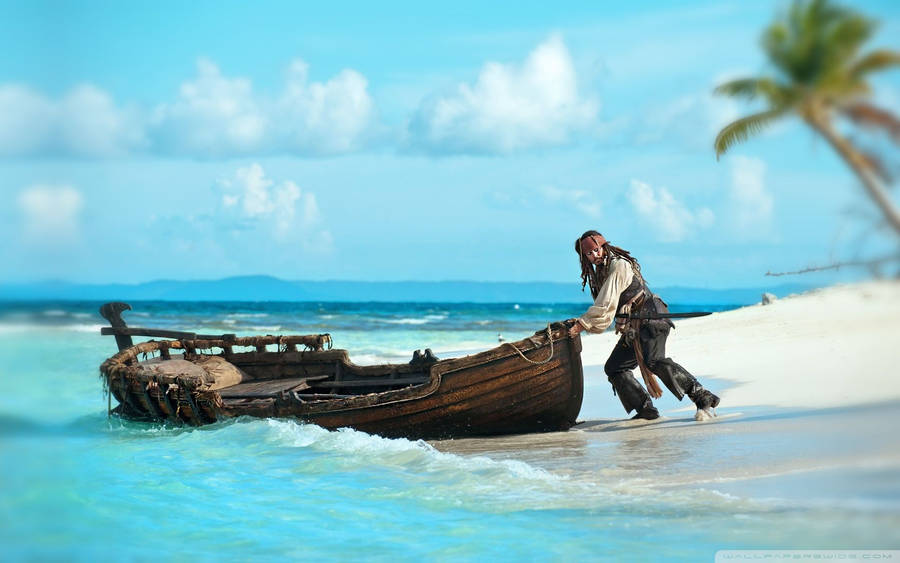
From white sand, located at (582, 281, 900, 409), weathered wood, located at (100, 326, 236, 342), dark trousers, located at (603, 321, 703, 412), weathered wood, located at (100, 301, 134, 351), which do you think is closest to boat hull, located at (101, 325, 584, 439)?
dark trousers, located at (603, 321, 703, 412)

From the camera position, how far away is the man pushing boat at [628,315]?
777 cm

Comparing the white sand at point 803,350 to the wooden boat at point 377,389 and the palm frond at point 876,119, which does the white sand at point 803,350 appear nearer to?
the palm frond at point 876,119

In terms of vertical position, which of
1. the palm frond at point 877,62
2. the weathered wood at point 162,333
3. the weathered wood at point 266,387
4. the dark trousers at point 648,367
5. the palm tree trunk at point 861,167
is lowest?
the weathered wood at point 266,387

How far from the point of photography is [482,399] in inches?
323

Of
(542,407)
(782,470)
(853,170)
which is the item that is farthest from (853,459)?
(542,407)

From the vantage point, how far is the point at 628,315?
7.88m

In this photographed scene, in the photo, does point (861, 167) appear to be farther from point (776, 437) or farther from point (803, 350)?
point (803, 350)

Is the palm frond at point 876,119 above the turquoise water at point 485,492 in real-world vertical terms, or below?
above

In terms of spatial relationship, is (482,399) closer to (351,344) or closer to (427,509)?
(427,509)

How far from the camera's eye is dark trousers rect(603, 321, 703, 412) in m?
7.97

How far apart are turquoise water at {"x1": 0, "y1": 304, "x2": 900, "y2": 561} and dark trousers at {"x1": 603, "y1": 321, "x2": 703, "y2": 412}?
1.28 feet

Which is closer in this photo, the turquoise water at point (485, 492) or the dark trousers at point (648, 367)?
the turquoise water at point (485, 492)

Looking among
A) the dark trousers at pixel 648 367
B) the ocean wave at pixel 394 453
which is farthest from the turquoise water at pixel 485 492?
the dark trousers at pixel 648 367

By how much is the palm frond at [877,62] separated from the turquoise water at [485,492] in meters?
1.94
